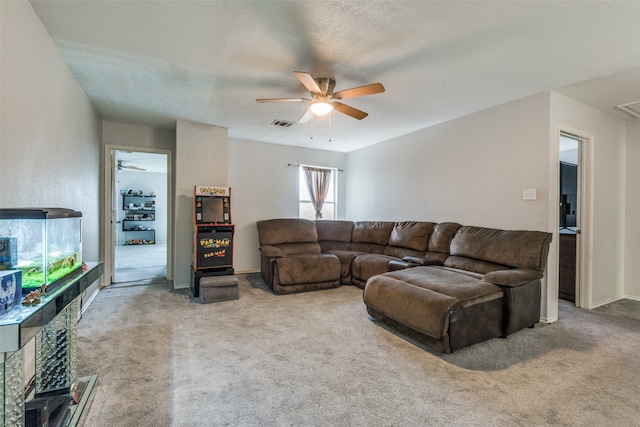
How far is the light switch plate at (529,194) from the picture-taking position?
124 inches

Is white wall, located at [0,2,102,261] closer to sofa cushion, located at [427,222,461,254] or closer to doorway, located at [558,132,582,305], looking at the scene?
sofa cushion, located at [427,222,461,254]

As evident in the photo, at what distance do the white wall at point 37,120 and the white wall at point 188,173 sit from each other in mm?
1169

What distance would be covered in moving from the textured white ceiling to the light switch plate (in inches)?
41.7

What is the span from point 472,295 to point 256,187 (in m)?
4.09

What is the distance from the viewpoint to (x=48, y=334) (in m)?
1.66

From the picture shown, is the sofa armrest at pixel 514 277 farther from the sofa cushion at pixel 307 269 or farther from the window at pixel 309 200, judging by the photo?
the window at pixel 309 200

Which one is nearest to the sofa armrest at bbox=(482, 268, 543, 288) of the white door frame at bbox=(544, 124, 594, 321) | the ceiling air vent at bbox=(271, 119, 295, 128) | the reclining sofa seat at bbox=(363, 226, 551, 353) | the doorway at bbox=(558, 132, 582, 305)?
the reclining sofa seat at bbox=(363, 226, 551, 353)

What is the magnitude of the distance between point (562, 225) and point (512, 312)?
3.23 meters

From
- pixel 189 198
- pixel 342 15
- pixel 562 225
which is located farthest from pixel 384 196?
pixel 342 15

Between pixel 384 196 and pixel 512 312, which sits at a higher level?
pixel 384 196

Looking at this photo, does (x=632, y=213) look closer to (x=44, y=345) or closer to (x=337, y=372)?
(x=337, y=372)

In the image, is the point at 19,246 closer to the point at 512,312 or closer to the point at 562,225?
the point at 512,312

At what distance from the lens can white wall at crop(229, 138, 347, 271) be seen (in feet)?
17.3

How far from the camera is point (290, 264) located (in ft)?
13.2
